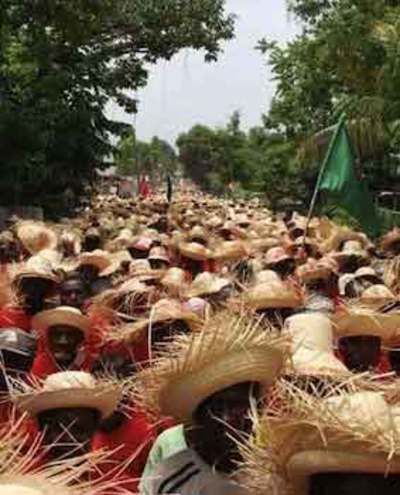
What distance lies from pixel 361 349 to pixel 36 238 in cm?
737

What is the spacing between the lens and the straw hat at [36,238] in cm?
1309

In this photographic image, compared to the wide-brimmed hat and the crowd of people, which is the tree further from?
the crowd of people

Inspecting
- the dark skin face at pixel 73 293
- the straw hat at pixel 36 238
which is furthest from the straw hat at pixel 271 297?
the straw hat at pixel 36 238

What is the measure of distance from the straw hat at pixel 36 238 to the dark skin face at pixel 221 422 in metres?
8.58

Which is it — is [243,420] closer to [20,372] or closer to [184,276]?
[20,372]

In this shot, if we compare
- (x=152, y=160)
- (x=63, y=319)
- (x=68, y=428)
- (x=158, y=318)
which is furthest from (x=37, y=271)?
(x=152, y=160)

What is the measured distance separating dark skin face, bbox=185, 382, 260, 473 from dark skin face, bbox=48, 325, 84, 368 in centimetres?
269

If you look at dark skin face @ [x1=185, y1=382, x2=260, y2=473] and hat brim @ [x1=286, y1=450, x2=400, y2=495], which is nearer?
hat brim @ [x1=286, y1=450, x2=400, y2=495]

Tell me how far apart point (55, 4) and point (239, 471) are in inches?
573

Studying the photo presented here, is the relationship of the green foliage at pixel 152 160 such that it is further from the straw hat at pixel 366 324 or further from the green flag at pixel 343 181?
the straw hat at pixel 366 324

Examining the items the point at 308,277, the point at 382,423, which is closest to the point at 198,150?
the point at 308,277

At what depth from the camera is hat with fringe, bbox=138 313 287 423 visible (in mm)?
4301

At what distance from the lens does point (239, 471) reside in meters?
3.98

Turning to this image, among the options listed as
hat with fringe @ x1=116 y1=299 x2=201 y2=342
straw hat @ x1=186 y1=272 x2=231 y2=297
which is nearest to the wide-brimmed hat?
straw hat @ x1=186 y1=272 x2=231 y2=297
